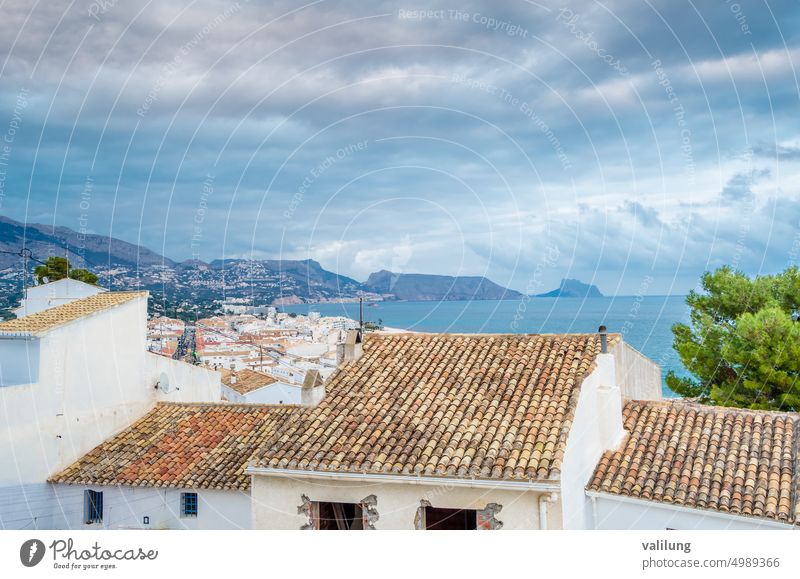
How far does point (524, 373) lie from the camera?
10211 mm

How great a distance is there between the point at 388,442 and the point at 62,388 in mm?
6523

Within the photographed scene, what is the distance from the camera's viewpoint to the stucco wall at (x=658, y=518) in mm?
8305

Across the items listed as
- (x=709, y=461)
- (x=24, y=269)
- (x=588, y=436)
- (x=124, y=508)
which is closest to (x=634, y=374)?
(x=709, y=461)

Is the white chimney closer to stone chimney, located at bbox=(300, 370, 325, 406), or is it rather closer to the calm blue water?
stone chimney, located at bbox=(300, 370, 325, 406)

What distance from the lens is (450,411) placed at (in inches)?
373

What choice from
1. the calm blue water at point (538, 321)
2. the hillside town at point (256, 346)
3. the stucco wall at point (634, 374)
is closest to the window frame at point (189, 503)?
the hillside town at point (256, 346)

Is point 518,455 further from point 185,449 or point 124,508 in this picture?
point 124,508

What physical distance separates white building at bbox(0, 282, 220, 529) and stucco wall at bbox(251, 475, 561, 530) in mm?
4636

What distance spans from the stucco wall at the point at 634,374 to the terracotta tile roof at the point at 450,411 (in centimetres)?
136

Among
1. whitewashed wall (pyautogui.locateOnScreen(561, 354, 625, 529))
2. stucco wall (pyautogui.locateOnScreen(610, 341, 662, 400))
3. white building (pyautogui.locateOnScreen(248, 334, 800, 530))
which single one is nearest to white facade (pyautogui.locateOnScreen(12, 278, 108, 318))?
white building (pyautogui.locateOnScreen(248, 334, 800, 530))
